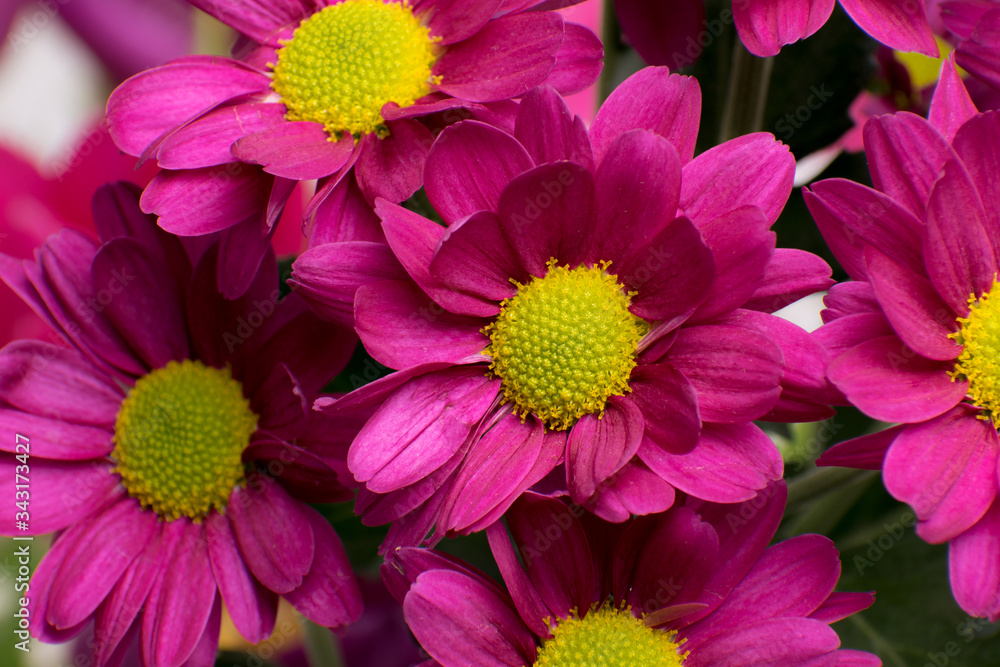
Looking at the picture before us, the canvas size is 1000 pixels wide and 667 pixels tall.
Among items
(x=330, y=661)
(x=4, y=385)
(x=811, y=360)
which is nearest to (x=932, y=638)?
(x=811, y=360)

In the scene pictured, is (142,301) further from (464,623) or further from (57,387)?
(464,623)

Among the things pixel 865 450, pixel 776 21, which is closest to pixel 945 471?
pixel 865 450

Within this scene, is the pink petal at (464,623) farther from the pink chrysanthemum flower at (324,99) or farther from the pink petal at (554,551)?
the pink chrysanthemum flower at (324,99)

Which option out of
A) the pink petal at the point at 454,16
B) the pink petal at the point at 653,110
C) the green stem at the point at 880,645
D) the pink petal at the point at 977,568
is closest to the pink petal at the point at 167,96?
the pink petal at the point at 454,16

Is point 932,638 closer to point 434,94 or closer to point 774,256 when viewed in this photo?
point 774,256

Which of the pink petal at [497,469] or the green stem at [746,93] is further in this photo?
the green stem at [746,93]

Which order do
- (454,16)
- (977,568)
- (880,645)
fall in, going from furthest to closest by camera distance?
(880,645)
(454,16)
(977,568)
